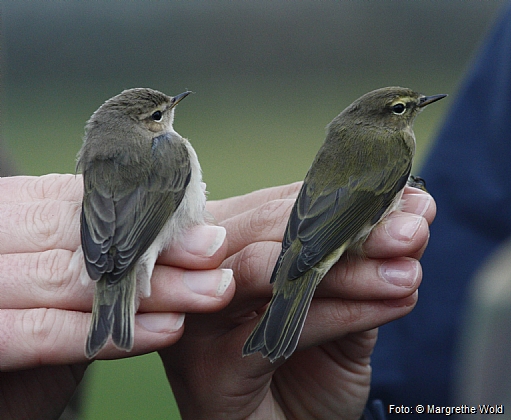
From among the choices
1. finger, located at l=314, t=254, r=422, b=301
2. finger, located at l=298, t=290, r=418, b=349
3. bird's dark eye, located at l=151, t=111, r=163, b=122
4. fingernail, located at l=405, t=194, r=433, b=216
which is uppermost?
bird's dark eye, located at l=151, t=111, r=163, b=122

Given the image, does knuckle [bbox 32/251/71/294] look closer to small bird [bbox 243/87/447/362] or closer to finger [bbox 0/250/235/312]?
finger [bbox 0/250/235/312]

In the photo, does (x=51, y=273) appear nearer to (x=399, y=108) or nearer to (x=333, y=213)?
(x=333, y=213)

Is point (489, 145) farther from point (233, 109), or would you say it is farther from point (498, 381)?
point (233, 109)

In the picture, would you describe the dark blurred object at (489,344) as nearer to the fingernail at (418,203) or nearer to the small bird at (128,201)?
the fingernail at (418,203)

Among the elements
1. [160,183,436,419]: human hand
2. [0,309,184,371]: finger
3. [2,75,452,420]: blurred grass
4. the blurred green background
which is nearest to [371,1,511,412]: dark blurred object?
[160,183,436,419]: human hand

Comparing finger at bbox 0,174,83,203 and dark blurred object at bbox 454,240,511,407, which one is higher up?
finger at bbox 0,174,83,203

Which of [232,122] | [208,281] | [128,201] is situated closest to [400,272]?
[208,281]

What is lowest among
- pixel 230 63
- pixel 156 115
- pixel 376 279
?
pixel 230 63
